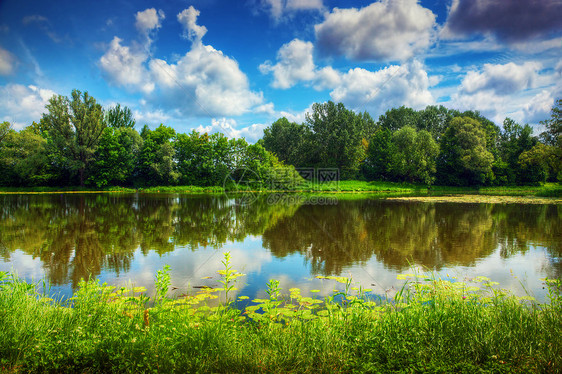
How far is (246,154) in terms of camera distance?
48.3 meters

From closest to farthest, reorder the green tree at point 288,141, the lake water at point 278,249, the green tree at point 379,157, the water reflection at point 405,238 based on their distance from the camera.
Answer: the lake water at point 278,249
the water reflection at point 405,238
the green tree at point 379,157
the green tree at point 288,141

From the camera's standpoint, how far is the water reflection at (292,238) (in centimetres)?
846

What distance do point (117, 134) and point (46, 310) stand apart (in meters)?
49.8

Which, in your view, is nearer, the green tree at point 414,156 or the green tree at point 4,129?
the green tree at point 4,129

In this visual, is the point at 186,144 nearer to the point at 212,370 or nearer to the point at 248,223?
the point at 248,223

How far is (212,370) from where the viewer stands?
10.3 feet

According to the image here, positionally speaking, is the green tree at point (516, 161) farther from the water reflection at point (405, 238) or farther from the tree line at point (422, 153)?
the water reflection at point (405, 238)

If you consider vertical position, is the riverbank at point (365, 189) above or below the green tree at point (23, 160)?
below

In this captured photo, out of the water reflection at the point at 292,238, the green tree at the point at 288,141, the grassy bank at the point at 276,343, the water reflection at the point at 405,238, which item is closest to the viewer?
the grassy bank at the point at 276,343

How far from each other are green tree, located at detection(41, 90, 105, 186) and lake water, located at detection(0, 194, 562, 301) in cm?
3074

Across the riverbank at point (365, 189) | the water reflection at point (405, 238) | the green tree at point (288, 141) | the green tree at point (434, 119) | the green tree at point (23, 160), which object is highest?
the green tree at point (434, 119)

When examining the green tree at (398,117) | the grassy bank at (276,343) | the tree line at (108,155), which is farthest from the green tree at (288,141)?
the grassy bank at (276,343)

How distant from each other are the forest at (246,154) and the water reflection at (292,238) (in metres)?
28.0

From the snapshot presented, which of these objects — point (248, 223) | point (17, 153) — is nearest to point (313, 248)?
point (248, 223)
